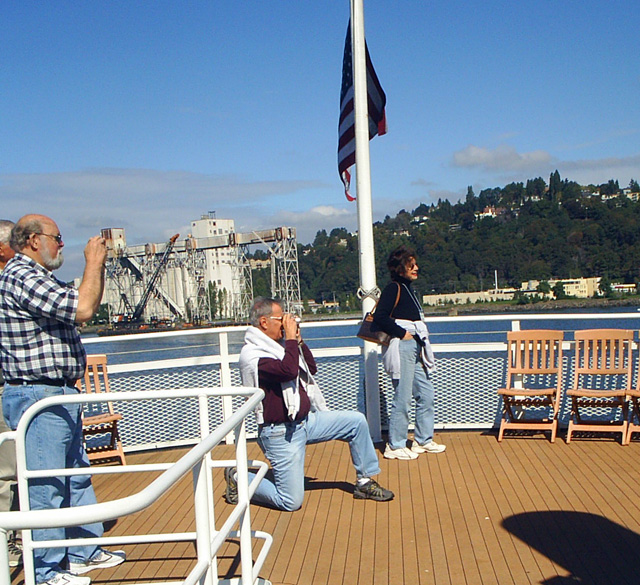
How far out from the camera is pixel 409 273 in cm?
529

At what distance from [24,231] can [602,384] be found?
5.39m

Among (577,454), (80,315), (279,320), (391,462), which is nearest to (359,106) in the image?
(279,320)

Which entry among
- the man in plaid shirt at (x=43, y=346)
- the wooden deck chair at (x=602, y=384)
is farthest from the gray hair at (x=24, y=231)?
the wooden deck chair at (x=602, y=384)

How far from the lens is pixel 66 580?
298 cm

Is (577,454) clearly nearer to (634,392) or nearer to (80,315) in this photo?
(634,392)

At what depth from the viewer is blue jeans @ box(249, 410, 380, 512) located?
4.12 m

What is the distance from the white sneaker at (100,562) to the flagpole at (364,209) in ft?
9.41

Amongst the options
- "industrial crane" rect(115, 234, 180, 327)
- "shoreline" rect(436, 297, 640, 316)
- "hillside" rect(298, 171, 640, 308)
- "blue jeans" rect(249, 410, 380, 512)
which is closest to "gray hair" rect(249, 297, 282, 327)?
"blue jeans" rect(249, 410, 380, 512)

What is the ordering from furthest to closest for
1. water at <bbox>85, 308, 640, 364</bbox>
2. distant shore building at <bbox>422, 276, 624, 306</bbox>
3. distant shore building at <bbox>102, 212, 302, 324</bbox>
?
distant shore building at <bbox>422, 276, 624, 306</bbox>
distant shore building at <bbox>102, 212, 302, 324</bbox>
water at <bbox>85, 308, 640, 364</bbox>

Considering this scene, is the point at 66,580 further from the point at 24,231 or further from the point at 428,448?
the point at 428,448

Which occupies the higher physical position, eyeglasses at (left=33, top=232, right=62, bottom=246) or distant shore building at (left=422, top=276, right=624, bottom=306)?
eyeglasses at (left=33, top=232, right=62, bottom=246)

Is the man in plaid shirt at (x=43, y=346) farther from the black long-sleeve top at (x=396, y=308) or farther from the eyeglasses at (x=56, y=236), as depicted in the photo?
the black long-sleeve top at (x=396, y=308)

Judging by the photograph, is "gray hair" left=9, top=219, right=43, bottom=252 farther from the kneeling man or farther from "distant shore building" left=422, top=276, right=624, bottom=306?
"distant shore building" left=422, top=276, right=624, bottom=306

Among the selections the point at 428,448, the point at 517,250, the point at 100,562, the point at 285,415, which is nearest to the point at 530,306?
the point at 517,250
